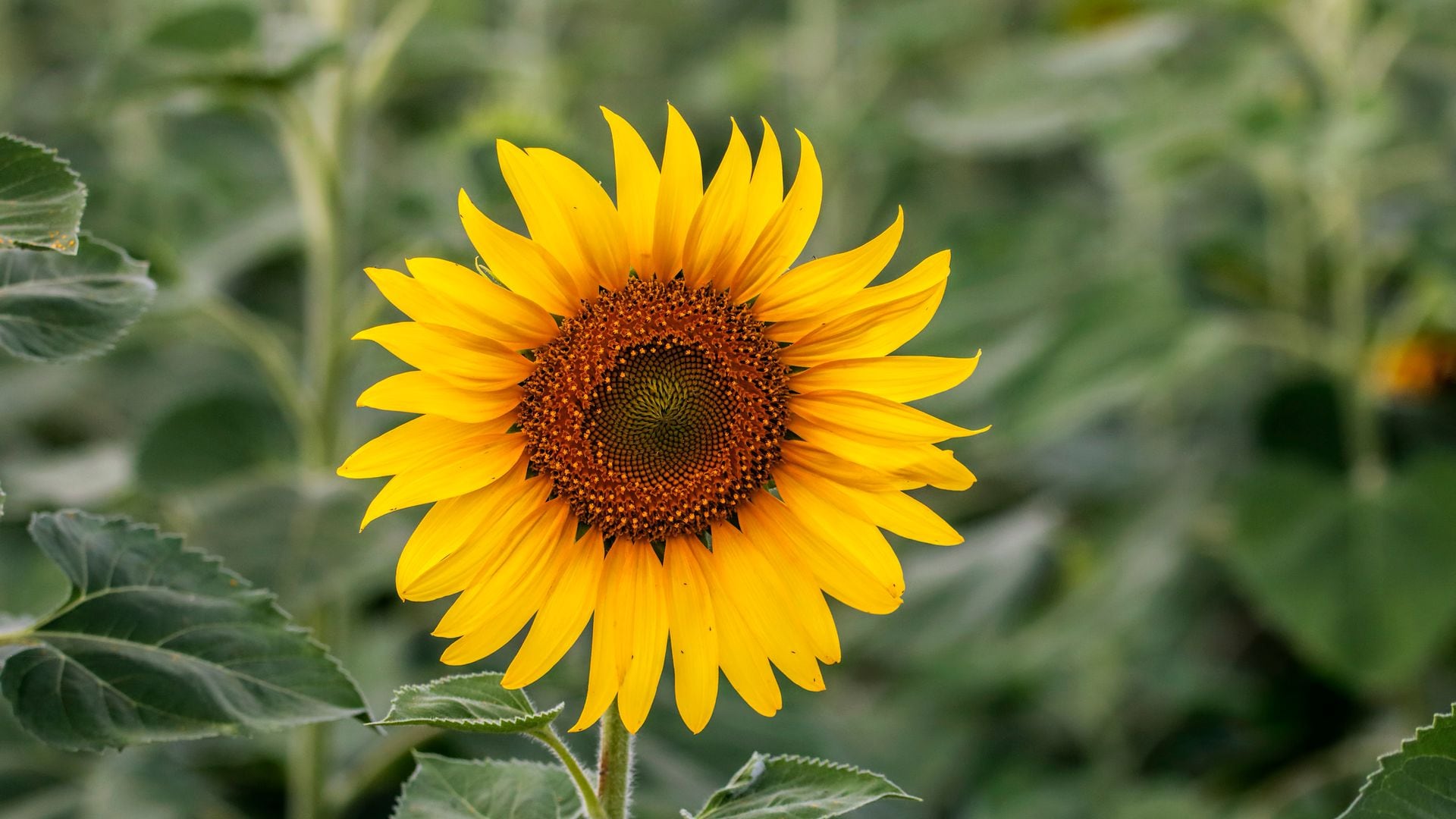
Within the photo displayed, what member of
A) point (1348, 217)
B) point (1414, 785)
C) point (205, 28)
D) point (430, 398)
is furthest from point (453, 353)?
point (1348, 217)

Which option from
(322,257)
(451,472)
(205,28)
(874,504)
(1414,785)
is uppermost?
(205,28)

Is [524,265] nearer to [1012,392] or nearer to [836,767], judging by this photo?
[836,767]

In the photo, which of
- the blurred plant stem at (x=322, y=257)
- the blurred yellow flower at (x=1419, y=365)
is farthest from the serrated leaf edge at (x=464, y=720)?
the blurred yellow flower at (x=1419, y=365)

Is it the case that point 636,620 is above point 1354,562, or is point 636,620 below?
above

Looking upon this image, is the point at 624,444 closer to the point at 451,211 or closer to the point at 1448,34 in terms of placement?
the point at 451,211

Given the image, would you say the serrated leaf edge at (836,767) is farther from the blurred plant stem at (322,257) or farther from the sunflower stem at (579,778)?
the blurred plant stem at (322,257)

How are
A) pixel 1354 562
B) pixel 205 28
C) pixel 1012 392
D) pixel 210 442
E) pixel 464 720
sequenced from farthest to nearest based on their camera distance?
pixel 1012 392 → pixel 1354 562 → pixel 210 442 → pixel 205 28 → pixel 464 720

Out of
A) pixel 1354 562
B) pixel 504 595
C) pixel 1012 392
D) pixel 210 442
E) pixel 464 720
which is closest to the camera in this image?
pixel 464 720
